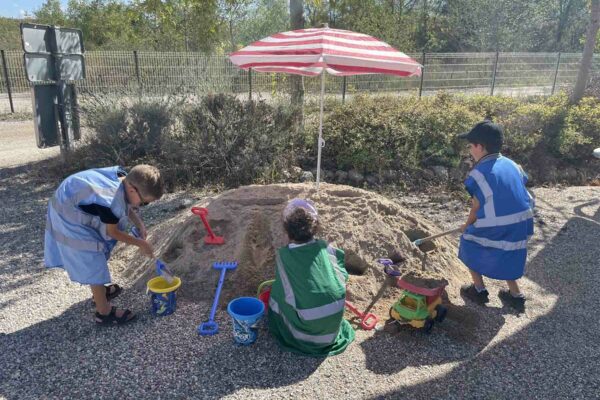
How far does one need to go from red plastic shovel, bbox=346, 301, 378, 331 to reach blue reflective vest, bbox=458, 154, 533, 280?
1.03m

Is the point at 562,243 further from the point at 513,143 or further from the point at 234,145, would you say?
the point at 234,145

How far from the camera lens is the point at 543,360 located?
3.12m

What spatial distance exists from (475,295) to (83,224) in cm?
310

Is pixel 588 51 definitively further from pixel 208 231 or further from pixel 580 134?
pixel 208 231

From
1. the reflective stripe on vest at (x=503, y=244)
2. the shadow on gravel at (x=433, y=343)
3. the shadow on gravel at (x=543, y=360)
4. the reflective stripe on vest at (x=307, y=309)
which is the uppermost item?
the reflective stripe on vest at (x=503, y=244)

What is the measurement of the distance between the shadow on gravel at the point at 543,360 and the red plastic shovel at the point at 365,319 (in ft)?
0.82

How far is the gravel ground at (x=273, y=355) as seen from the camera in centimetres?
277

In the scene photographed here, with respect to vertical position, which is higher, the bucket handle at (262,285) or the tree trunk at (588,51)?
the tree trunk at (588,51)

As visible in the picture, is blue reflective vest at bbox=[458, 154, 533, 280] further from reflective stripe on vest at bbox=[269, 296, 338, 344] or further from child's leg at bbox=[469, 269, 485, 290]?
reflective stripe on vest at bbox=[269, 296, 338, 344]

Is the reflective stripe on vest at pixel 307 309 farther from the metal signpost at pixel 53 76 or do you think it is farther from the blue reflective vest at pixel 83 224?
the metal signpost at pixel 53 76

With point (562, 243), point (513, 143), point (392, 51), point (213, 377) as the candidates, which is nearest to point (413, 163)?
point (513, 143)

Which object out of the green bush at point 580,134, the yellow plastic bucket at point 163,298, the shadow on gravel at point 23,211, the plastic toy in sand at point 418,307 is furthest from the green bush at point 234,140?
the green bush at point 580,134

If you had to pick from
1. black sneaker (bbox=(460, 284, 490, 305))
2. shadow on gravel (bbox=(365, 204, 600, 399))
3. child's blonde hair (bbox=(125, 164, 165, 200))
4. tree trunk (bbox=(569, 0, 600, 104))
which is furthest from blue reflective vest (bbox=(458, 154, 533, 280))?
tree trunk (bbox=(569, 0, 600, 104))

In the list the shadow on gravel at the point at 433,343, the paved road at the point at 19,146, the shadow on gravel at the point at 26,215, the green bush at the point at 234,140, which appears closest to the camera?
the shadow on gravel at the point at 433,343
